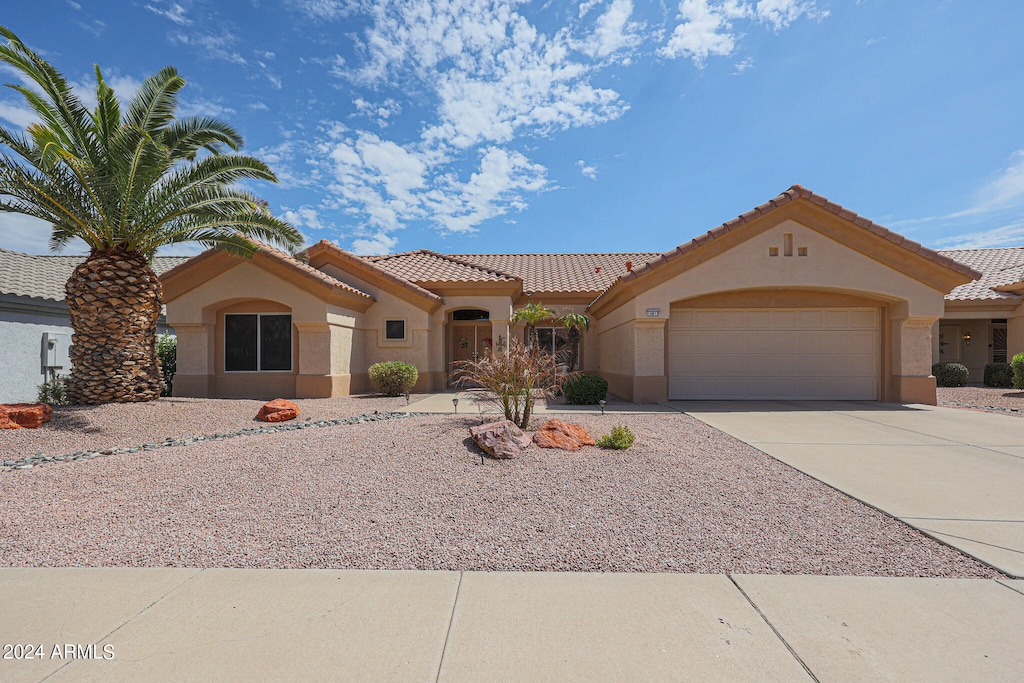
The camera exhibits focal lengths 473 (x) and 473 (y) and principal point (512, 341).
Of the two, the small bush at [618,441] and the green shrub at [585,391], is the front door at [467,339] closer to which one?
the green shrub at [585,391]

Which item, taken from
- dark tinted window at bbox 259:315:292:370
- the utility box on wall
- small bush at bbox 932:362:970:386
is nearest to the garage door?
small bush at bbox 932:362:970:386

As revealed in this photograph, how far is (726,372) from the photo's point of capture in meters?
13.5

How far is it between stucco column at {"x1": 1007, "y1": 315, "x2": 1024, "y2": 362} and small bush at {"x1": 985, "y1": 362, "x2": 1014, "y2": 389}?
714 millimetres

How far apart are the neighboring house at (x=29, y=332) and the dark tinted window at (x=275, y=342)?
593 centimetres

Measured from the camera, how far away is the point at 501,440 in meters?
6.34

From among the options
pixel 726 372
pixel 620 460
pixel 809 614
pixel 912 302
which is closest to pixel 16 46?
pixel 620 460

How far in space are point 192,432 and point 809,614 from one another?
9.02 m

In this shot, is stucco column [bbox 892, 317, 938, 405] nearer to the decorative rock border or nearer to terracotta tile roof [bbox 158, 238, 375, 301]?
the decorative rock border

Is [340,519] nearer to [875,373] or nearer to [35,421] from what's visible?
[35,421]

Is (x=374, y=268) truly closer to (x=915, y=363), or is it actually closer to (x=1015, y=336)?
(x=915, y=363)

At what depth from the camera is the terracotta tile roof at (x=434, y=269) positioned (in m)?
16.2

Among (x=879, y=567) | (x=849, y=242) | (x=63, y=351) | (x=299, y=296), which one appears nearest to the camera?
(x=879, y=567)

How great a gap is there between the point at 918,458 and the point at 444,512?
669cm

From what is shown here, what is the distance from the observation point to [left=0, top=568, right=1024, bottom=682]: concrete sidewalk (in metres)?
2.41
